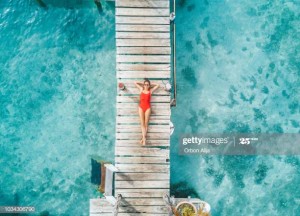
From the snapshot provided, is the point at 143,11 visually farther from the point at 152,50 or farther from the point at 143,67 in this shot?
the point at 143,67

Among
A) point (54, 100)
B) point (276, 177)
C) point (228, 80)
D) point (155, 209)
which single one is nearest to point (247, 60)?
point (228, 80)

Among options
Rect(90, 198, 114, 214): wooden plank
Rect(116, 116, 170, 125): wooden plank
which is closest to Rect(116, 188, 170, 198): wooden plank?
Rect(90, 198, 114, 214): wooden plank

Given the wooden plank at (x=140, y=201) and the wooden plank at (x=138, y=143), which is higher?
the wooden plank at (x=138, y=143)

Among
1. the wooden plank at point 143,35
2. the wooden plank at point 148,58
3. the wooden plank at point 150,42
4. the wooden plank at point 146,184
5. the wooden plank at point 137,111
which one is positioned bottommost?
the wooden plank at point 146,184

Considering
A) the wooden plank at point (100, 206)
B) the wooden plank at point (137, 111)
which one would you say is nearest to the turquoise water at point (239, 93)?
the wooden plank at point (137, 111)

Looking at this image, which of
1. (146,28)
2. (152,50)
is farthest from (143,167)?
(146,28)

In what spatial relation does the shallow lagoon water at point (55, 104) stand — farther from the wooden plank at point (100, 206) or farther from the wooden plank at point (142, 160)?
the wooden plank at point (142, 160)
